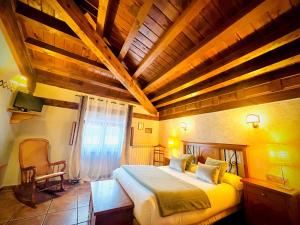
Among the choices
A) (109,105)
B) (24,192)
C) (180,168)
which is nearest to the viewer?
(24,192)

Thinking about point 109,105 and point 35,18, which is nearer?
point 35,18

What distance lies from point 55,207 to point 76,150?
1368 mm

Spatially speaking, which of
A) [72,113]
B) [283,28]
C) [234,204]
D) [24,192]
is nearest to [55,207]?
[24,192]

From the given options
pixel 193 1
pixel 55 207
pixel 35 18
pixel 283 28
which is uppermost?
pixel 35 18

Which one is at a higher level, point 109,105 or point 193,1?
point 193,1

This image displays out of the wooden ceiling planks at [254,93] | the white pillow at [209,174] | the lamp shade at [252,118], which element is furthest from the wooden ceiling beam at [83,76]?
the lamp shade at [252,118]

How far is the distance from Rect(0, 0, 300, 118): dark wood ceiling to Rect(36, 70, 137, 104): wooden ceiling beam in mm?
26

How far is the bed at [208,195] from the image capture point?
1.53 m

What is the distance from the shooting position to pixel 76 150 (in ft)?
11.4

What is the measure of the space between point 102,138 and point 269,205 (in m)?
3.66

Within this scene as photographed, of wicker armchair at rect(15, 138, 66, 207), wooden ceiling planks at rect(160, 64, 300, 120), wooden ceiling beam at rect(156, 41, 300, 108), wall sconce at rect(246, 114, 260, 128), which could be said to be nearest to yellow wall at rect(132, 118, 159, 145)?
wooden ceiling planks at rect(160, 64, 300, 120)

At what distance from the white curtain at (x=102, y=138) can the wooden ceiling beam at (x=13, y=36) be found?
1.52 meters

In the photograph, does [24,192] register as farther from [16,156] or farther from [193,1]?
[193,1]

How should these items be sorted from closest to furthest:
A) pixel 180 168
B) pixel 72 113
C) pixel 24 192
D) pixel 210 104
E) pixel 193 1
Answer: pixel 193 1 < pixel 24 192 < pixel 180 168 < pixel 210 104 < pixel 72 113
